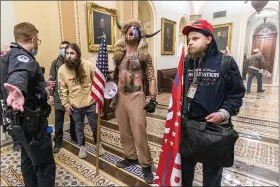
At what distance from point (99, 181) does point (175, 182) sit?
126cm

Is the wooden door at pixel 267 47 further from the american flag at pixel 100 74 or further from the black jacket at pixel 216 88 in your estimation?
the american flag at pixel 100 74

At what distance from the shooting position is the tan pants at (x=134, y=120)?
1904 mm

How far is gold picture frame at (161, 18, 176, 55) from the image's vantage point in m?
3.19

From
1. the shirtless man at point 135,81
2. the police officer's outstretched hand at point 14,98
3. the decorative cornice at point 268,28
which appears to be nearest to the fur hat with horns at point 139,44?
the shirtless man at point 135,81

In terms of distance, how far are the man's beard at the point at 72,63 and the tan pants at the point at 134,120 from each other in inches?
30.7

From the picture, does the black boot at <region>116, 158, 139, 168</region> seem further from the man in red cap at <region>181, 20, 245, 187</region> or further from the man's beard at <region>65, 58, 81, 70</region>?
the man's beard at <region>65, 58, 81, 70</region>

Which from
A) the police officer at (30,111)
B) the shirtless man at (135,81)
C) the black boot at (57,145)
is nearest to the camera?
the police officer at (30,111)

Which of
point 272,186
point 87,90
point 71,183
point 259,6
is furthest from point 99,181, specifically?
point 259,6

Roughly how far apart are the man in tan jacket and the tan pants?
63 centimetres

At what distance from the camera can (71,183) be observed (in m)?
2.08

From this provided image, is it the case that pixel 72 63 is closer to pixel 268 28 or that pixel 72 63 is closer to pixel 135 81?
pixel 135 81

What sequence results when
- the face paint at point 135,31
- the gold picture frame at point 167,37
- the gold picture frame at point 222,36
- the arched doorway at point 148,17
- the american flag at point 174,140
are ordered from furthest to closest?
the arched doorway at point 148,17, the gold picture frame at point 167,37, the gold picture frame at point 222,36, the face paint at point 135,31, the american flag at point 174,140

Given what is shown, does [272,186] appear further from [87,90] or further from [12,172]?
[12,172]

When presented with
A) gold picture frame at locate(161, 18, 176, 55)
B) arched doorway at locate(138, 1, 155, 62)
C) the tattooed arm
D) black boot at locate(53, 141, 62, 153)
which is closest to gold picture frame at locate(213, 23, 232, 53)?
gold picture frame at locate(161, 18, 176, 55)
